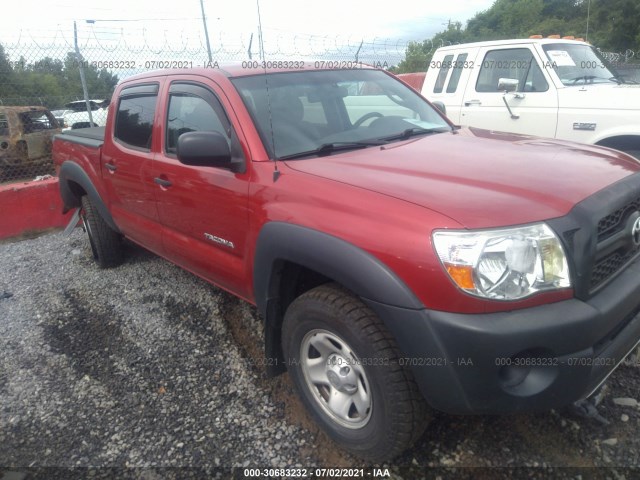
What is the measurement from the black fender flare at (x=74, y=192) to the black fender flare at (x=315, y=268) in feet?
7.62

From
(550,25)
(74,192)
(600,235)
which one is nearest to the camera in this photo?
(600,235)

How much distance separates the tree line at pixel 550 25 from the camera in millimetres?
31375

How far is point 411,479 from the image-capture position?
7.32 feet

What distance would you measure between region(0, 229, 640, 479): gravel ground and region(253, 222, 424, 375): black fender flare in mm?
395

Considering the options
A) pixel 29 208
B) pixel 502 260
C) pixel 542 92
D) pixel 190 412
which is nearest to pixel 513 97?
pixel 542 92

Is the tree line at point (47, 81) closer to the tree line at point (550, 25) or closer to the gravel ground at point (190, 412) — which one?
the gravel ground at point (190, 412)

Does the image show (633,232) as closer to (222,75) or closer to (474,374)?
(474,374)

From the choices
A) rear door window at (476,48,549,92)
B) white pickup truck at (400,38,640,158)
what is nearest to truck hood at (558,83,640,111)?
white pickup truck at (400,38,640,158)

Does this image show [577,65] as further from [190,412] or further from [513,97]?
[190,412]

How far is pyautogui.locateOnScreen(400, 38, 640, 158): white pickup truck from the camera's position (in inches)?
198

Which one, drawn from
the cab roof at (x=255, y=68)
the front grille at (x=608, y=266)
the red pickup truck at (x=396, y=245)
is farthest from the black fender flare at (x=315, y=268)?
the cab roof at (x=255, y=68)

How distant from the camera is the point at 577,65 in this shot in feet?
19.0

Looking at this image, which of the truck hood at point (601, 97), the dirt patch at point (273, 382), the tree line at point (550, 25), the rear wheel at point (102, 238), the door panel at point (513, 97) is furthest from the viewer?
the tree line at point (550, 25)

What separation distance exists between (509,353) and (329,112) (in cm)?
183
